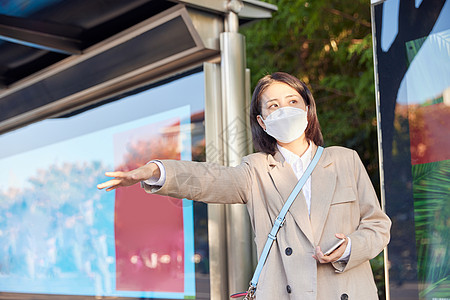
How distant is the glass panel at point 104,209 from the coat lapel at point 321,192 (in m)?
1.80

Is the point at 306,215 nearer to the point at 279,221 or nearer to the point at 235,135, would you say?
the point at 279,221

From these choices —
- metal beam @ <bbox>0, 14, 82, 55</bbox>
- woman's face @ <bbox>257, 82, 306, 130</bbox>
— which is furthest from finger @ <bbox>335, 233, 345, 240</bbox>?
metal beam @ <bbox>0, 14, 82, 55</bbox>

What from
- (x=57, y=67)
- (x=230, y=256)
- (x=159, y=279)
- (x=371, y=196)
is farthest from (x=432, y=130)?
(x=57, y=67)

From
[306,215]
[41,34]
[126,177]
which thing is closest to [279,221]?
[306,215]

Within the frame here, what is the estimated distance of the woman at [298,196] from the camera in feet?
8.23

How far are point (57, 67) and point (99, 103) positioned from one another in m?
0.57

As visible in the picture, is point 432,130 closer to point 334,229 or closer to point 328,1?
point 334,229

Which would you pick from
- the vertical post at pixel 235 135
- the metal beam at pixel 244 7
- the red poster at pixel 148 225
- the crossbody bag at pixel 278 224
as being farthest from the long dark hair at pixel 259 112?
the red poster at pixel 148 225

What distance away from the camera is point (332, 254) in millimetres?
2430

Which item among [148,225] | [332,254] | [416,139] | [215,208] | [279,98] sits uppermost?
[279,98]

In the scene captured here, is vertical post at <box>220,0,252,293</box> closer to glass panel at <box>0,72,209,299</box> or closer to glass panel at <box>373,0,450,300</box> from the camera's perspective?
glass panel at <box>0,72,209,299</box>

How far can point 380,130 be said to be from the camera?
347cm

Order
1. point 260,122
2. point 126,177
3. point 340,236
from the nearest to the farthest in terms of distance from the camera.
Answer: point 126,177
point 340,236
point 260,122

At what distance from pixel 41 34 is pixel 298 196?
10.8 ft
